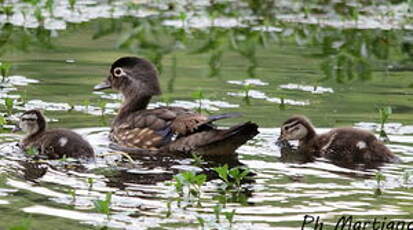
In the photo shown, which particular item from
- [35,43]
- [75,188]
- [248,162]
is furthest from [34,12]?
[75,188]

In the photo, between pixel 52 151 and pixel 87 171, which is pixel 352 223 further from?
pixel 52 151

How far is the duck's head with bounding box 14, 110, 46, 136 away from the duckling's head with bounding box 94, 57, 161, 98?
1586 millimetres

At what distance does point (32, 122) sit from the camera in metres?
11.4

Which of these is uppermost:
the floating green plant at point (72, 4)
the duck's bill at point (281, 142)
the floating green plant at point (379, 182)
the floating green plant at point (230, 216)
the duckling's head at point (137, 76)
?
the floating green plant at point (72, 4)

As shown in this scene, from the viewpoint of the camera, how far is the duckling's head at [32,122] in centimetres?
1140

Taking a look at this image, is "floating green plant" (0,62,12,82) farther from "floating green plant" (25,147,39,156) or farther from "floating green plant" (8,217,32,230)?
"floating green plant" (8,217,32,230)

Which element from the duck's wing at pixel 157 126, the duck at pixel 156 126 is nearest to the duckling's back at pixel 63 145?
the duck at pixel 156 126

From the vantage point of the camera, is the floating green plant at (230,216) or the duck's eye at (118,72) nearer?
the floating green plant at (230,216)

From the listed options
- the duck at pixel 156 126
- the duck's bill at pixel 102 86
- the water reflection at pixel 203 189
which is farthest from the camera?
the duck's bill at pixel 102 86

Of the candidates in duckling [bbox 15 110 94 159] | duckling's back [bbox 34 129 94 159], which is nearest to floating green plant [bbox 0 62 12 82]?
duckling [bbox 15 110 94 159]

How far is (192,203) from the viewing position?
9.08 m

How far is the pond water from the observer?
8938 mm

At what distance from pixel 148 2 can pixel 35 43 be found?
424 centimetres

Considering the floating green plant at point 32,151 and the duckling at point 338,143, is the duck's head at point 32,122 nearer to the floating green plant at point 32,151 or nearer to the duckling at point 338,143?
the floating green plant at point 32,151
